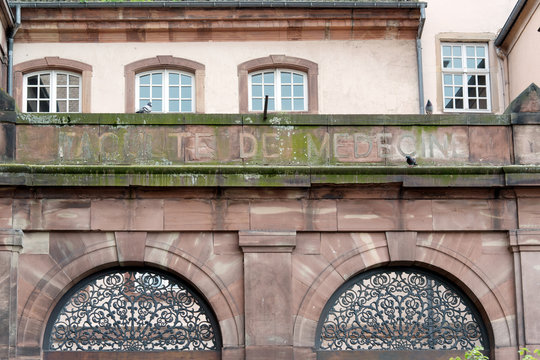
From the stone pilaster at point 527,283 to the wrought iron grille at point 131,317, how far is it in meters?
4.26

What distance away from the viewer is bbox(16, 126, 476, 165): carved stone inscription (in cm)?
1645

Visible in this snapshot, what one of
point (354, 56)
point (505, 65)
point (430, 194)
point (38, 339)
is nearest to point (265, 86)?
point (354, 56)

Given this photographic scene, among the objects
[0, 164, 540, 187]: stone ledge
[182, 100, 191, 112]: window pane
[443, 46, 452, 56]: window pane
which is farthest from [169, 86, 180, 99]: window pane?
[0, 164, 540, 187]: stone ledge

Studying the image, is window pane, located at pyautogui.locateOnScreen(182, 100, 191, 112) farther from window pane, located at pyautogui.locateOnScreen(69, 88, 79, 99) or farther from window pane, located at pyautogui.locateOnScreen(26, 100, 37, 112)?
window pane, located at pyautogui.locateOnScreen(26, 100, 37, 112)

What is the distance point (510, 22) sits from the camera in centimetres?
2241

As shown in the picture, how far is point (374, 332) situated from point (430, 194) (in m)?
2.11

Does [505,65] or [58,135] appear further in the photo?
[505,65]

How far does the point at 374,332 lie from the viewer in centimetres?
1631

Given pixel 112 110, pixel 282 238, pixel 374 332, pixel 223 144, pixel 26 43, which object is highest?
pixel 26 43

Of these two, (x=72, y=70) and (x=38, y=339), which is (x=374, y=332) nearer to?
(x=38, y=339)

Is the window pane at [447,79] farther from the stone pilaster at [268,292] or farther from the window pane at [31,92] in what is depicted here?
the window pane at [31,92]

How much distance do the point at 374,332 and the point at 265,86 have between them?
7.49 metres

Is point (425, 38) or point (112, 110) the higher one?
point (425, 38)

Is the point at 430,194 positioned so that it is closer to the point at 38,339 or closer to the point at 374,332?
the point at 374,332
